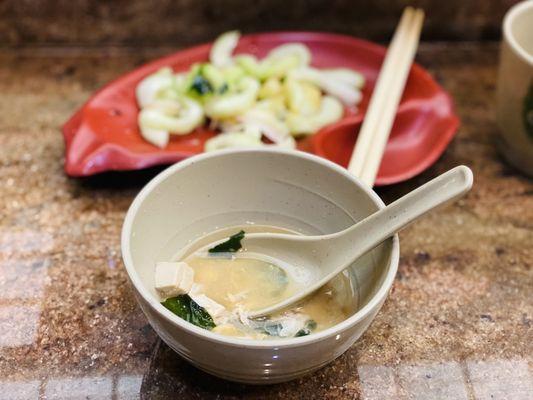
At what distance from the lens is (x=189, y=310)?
92 cm

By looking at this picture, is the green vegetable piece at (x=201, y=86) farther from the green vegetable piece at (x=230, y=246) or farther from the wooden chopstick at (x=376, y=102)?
the green vegetable piece at (x=230, y=246)

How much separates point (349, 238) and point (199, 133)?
582 millimetres

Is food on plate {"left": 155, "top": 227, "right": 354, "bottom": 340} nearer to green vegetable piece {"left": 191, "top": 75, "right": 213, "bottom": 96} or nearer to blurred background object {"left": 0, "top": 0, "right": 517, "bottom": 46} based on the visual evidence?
green vegetable piece {"left": 191, "top": 75, "right": 213, "bottom": 96}

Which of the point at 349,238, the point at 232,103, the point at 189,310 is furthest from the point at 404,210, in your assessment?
the point at 232,103

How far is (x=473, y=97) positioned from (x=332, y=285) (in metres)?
0.82

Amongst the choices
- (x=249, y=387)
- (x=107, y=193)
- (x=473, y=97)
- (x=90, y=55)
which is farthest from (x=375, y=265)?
(x=90, y=55)

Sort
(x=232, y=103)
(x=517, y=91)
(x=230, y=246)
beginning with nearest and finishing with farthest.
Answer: (x=230, y=246), (x=517, y=91), (x=232, y=103)

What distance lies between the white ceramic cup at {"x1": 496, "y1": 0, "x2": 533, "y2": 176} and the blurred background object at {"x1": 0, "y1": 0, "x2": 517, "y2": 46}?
326mm

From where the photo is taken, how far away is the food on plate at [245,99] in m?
1.40

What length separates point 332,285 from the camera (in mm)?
1009

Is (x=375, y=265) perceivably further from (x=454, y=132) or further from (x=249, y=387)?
(x=454, y=132)

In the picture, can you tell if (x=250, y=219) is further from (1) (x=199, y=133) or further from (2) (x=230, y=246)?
(1) (x=199, y=133)

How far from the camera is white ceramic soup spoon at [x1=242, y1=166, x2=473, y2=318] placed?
2.92 ft

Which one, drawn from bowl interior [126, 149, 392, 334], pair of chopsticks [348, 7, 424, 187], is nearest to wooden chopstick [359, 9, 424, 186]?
pair of chopsticks [348, 7, 424, 187]
